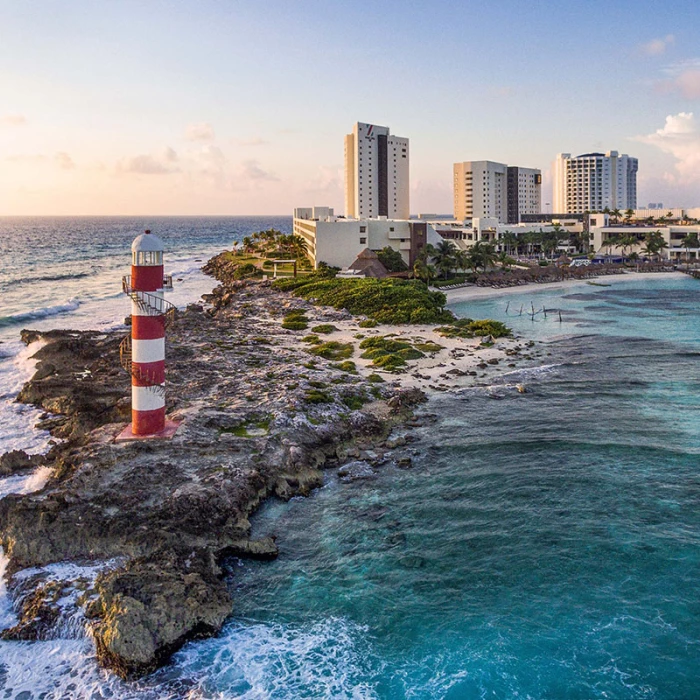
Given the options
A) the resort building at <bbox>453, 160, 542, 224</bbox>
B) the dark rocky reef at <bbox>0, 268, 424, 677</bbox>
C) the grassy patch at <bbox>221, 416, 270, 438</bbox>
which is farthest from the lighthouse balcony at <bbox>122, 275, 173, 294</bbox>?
the resort building at <bbox>453, 160, 542, 224</bbox>

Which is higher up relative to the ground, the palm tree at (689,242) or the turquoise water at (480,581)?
the palm tree at (689,242)

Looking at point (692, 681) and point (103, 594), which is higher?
point (103, 594)

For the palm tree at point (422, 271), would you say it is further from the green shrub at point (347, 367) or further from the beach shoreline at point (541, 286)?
the green shrub at point (347, 367)

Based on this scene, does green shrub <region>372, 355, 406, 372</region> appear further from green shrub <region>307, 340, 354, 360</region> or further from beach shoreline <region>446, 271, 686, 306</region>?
beach shoreline <region>446, 271, 686, 306</region>

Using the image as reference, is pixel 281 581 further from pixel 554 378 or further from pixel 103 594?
pixel 554 378

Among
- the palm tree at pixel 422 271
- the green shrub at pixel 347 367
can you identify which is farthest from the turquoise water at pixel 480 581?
the palm tree at pixel 422 271

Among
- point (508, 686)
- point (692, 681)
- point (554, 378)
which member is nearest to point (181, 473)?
point (508, 686)

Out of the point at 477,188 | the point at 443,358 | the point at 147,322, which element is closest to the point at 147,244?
the point at 147,322
